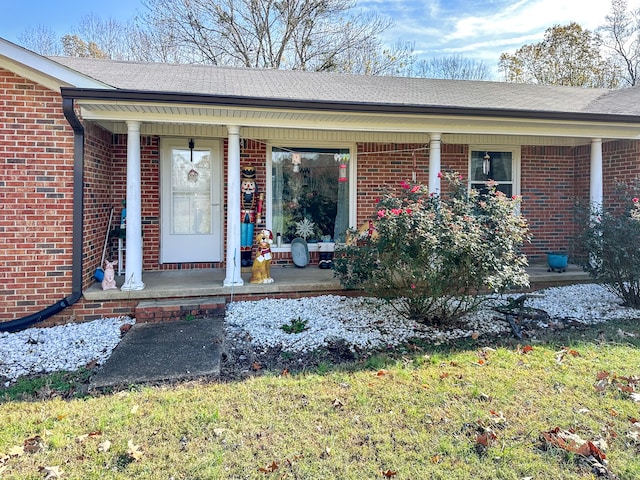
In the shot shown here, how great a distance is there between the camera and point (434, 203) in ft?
15.8

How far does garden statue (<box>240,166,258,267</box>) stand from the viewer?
7.02 metres

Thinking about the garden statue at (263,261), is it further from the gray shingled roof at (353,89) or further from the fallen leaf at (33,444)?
the fallen leaf at (33,444)

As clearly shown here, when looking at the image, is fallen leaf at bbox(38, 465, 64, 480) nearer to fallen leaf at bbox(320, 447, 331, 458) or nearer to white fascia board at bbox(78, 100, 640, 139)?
fallen leaf at bbox(320, 447, 331, 458)

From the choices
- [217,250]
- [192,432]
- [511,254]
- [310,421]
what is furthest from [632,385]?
[217,250]

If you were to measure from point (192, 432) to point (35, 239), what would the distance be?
368cm

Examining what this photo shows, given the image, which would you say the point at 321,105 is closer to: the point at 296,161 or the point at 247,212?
the point at 296,161

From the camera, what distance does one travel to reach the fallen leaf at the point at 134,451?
8.10ft

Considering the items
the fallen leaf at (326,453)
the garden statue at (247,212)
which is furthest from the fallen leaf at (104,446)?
the garden statue at (247,212)

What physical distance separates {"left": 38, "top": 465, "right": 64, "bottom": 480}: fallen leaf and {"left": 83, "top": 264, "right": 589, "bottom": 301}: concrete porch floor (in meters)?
3.14

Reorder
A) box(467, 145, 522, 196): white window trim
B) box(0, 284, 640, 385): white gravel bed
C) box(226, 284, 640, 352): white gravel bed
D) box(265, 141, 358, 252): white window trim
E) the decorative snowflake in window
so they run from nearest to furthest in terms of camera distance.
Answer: box(0, 284, 640, 385): white gravel bed, box(226, 284, 640, 352): white gravel bed, box(265, 141, 358, 252): white window trim, the decorative snowflake in window, box(467, 145, 522, 196): white window trim

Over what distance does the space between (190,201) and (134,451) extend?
519 centimetres

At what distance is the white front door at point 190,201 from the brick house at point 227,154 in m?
0.02

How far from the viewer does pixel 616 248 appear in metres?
5.33

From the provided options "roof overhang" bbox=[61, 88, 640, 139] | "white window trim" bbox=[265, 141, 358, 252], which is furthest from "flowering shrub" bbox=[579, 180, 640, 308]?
"white window trim" bbox=[265, 141, 358, 252]
